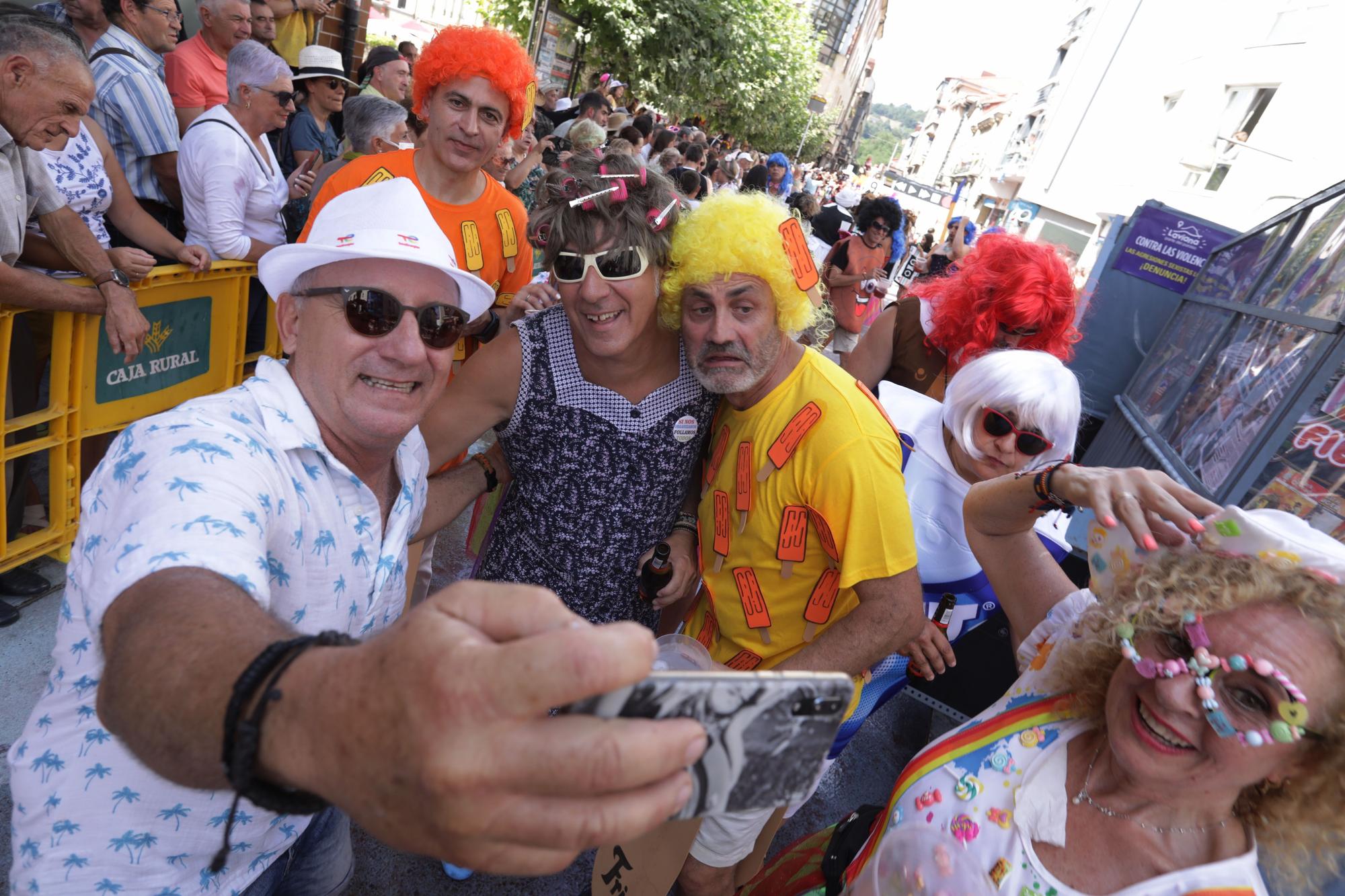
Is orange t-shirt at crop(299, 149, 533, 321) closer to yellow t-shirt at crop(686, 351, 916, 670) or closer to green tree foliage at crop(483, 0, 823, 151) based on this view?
yellow t-shirt at crop(686, 351, 916, 670)

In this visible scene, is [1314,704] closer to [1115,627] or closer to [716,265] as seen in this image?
[1115,627]

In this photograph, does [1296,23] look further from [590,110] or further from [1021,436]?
[1021,436]

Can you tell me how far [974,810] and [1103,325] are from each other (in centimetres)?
740

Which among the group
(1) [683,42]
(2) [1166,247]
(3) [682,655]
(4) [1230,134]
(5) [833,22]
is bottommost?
(3) [682,655]

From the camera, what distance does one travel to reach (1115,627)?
1.48 meters

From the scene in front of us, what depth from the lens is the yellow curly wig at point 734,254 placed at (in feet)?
7.23

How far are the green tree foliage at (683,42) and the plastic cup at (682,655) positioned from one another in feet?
40.5

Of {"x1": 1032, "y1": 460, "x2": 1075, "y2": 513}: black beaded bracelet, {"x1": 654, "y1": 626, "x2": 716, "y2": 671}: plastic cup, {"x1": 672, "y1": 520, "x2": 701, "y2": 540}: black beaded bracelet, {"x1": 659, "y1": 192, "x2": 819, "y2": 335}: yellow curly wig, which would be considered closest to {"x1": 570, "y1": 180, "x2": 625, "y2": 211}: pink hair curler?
{"x1": 659, "y1": 192, "x2": 819, "y2": 335}: yellow curly wig

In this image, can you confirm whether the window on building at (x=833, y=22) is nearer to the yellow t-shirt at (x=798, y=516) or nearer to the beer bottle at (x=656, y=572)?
the yellow t-shirt at (x=798, y=516)

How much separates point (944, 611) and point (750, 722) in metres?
1.94

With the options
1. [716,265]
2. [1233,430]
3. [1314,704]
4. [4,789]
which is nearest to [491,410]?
[716,265]

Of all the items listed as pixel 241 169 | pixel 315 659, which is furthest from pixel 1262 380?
pixel 241 169

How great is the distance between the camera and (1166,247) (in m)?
7.15

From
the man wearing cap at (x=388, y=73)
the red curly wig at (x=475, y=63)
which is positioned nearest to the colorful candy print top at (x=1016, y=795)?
the red curly wig at (x=475, y=63)
